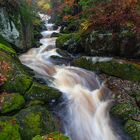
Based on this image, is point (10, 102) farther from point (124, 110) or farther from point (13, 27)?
point (13, 27)

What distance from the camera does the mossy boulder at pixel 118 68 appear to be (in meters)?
9.97

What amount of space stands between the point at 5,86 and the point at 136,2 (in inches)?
275

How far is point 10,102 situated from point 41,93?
1120 mm

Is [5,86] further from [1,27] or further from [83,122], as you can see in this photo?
[1,27]

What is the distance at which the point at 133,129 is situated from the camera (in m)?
7.47

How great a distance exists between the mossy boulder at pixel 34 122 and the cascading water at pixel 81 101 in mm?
776

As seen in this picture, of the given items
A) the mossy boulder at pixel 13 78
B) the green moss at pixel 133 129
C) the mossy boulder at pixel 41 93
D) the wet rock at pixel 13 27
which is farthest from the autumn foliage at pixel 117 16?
the mossy boulder at pixel 13 78

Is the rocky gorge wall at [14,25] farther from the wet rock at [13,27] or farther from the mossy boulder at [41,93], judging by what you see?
the mossy boulder at [41,93]

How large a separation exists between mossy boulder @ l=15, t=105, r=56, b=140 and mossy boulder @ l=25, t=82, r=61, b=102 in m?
0.70

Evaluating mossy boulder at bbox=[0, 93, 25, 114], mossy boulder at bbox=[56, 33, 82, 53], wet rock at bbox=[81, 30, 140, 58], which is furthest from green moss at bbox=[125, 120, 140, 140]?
mossy boulder at bbox=[56, 33, 82, 53]

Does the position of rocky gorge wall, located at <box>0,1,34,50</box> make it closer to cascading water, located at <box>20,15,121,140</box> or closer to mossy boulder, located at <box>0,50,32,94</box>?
cascading water, located at <box>20,15,121,140</box>

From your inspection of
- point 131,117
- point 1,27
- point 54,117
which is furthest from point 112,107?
point 1,27

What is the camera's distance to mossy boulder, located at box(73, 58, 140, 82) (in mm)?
9969

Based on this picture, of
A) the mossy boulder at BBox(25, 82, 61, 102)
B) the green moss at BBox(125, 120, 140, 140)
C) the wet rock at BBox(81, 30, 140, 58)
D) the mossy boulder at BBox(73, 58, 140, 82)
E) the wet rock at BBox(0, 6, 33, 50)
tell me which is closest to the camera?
the green moss at BBox(125, 120, 140, 140)
